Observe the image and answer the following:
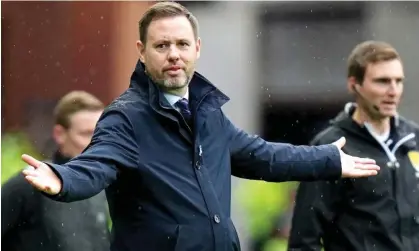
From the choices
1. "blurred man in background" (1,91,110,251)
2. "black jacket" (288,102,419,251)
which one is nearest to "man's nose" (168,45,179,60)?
"black jacket" (288,102,419,251)

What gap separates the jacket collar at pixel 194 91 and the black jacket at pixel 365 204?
61.8 inches

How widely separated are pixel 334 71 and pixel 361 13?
56 centimetres

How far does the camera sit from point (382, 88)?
6594 mm

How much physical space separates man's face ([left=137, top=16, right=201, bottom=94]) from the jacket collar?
0.03 meters

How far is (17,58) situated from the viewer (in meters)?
11.6

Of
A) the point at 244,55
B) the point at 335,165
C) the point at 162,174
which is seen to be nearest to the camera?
the point at 162,174

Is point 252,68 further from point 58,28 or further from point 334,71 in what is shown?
point 58,28

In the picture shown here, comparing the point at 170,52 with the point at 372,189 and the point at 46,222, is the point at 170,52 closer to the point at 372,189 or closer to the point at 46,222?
the point at 372,189

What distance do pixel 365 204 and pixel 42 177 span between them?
243 cm

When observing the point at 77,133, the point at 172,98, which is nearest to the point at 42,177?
the point at 172,98

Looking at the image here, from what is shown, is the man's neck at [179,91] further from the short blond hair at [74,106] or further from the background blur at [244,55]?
the background blur at [244,55]

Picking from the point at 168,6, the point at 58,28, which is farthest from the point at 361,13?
the point at 168,6

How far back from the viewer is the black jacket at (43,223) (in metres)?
6.46

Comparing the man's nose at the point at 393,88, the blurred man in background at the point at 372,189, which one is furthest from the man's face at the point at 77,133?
the man's nose at the point at 393,88
